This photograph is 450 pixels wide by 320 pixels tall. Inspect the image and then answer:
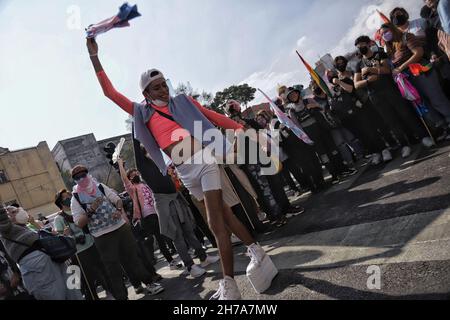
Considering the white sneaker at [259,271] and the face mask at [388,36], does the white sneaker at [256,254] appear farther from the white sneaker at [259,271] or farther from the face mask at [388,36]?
the face mask at [388,36]

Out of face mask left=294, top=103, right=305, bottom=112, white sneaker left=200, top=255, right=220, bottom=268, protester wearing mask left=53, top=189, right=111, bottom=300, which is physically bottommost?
white sneaker left=200, top=255, right=220, bottom=268

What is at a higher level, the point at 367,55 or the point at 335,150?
the point at 367,55

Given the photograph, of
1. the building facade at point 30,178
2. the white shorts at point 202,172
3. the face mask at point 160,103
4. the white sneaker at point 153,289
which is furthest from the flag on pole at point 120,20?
the building facade at point 30,178

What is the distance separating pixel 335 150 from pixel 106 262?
14.9 ft

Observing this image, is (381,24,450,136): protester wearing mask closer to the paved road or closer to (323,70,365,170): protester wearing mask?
the paved road

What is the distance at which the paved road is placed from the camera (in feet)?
6.48

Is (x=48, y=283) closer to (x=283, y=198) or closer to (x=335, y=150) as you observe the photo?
(x=283, y=198)

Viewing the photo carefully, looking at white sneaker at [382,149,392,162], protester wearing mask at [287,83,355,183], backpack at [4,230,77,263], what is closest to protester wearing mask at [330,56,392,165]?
white sneaker at [382,149,392,162]

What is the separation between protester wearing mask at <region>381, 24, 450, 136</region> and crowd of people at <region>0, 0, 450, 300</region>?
15 mm

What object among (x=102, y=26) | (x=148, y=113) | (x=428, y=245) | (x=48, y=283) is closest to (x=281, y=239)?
(x=428, y=245)

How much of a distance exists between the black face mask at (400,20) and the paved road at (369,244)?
203 centimetres

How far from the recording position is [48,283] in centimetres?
335

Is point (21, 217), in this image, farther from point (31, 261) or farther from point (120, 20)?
point (120, 20)

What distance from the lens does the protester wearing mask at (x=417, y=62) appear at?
4.71 meters
